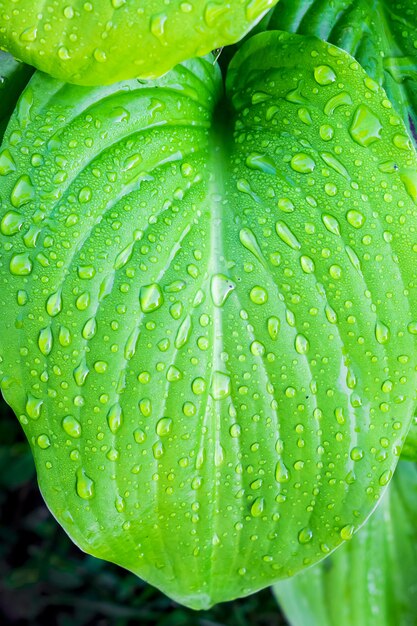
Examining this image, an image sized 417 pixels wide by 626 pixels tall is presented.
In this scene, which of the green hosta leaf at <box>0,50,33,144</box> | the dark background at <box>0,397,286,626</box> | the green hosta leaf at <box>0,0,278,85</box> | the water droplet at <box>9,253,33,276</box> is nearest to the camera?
the green hosta leaf at <box>0,0,278,85</box>

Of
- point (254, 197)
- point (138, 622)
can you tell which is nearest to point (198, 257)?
point (254, 197)

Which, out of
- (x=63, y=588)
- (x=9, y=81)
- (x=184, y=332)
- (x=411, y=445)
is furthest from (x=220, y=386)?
(x=63, y=588)

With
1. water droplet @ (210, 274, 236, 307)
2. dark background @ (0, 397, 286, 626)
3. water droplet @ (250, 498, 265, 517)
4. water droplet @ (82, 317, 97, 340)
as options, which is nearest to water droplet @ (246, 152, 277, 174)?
water droplet @ (210, 274, 236, 307)

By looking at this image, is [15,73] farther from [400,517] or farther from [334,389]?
[400,517]

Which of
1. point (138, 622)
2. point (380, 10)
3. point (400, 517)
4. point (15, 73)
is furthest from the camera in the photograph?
point (138, 622)

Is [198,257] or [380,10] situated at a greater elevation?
[380,10]

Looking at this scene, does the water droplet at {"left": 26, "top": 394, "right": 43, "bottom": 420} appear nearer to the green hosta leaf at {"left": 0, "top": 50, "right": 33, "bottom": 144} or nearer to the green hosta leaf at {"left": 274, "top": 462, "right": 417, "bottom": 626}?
the green hosta leaf at {"left": 0, "top": 50, "right": 33, "bottom": 144}
